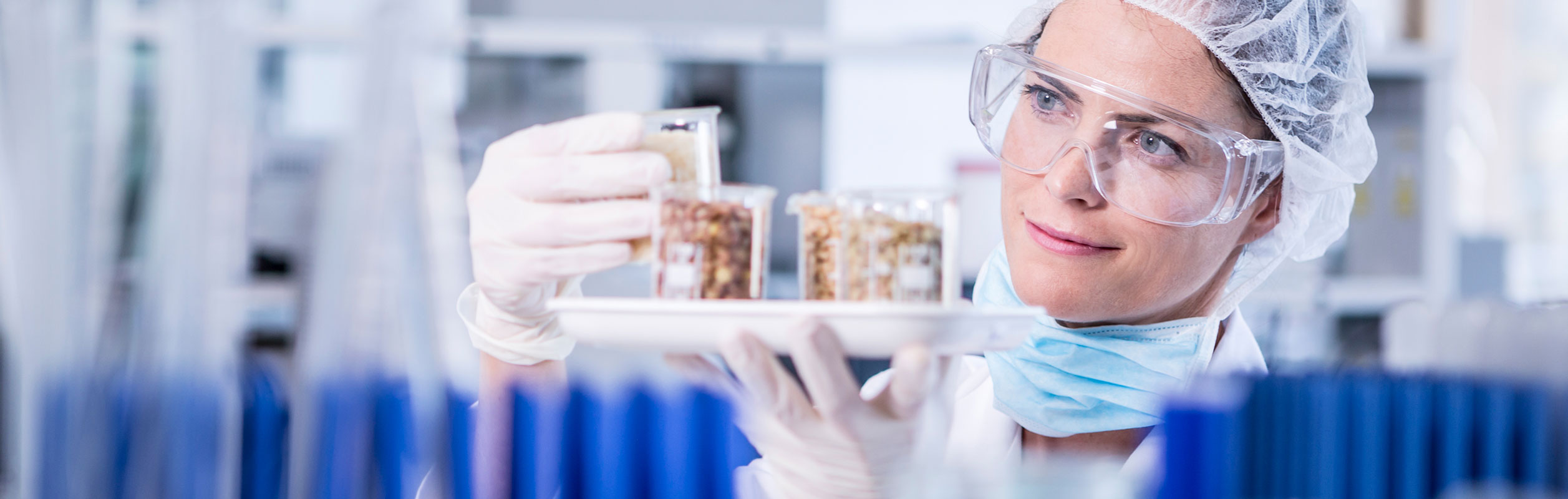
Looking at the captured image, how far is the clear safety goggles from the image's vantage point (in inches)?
42.3

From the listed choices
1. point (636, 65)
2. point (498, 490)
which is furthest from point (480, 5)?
point (498, 490)

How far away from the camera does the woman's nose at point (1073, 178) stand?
1086 millimetres

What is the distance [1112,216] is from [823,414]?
0.51m

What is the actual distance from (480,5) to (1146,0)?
206 cm

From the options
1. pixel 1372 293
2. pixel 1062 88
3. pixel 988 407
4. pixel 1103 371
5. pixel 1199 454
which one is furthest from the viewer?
pixel 1372 293

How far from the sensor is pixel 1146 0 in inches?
44.6

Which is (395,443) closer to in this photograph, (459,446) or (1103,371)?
(459,446)

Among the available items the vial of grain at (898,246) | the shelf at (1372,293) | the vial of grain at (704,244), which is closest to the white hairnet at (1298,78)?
the vial of grain at (898,246)

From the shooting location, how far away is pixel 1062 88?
3.68 ft

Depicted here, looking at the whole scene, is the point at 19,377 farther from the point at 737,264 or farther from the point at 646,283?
the point at 737,264

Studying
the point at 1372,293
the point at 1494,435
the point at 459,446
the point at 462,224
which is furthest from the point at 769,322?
the point at 1372,293

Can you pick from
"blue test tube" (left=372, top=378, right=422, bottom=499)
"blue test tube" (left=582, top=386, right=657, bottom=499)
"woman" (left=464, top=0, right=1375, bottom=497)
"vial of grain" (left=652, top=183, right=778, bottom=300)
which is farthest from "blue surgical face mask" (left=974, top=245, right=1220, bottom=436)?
"blue test tube" (left=372, top=378, right=422, bottom=499)

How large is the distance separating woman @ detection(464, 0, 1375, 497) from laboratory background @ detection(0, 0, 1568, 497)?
0.50 feet

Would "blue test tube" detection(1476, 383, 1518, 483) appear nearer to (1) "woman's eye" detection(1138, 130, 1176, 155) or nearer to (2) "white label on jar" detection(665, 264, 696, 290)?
(1) "woman's eye" detection(1138, 130, 1176, 155)
